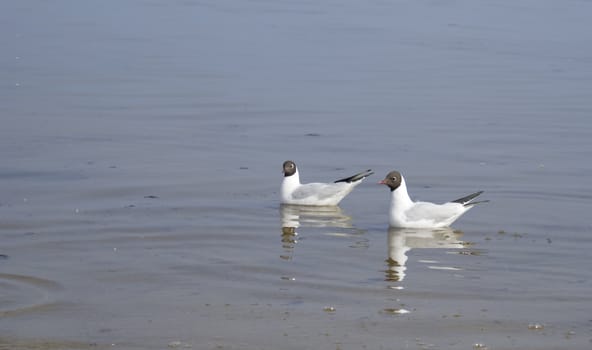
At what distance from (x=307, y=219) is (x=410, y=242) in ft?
5.39

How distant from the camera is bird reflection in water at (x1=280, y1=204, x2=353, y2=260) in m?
12.9

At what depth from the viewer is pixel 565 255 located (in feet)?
38.3

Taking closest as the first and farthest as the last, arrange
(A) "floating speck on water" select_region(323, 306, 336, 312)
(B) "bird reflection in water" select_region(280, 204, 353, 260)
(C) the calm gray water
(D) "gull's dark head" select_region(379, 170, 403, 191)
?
1. (C) the calm gray water
2. (A) "floating speck on water" select_region(323, 306, 336, 312)
3. (B) "bird reflection in water" select_region(280, 204, 353, 260)
4. (D) "gull's dark head" select_region(379, 170, 403, 191)

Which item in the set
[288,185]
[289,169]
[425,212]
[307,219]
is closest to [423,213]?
[425,212]

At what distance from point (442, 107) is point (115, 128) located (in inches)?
223

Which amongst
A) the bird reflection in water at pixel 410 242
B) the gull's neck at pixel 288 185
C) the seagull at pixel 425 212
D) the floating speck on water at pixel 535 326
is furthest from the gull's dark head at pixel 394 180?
the floating speck on water at pixel 535 326

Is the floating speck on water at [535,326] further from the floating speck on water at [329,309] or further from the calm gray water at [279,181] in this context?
the floating speck on water at [329,309]

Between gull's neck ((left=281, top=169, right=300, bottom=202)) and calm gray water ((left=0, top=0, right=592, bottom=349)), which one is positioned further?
gull's neck ((left=281, top=169, right=300, bottom=202))

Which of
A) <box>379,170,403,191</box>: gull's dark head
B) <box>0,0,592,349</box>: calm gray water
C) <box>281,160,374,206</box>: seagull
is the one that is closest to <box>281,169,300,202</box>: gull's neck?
<box>281,160,374,206</box>: seagull

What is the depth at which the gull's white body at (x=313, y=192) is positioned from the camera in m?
14.0

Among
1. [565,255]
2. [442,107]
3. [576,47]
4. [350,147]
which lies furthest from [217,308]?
[576,47]

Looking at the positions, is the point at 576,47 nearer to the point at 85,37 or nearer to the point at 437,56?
the point at 437,56

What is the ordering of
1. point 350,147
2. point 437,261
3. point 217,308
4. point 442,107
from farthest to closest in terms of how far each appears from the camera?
1. point 442,107
2. point 350,147
3. point 437,261
4. point 217,308

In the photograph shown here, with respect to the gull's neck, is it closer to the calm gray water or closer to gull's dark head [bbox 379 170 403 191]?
the calm gray water
